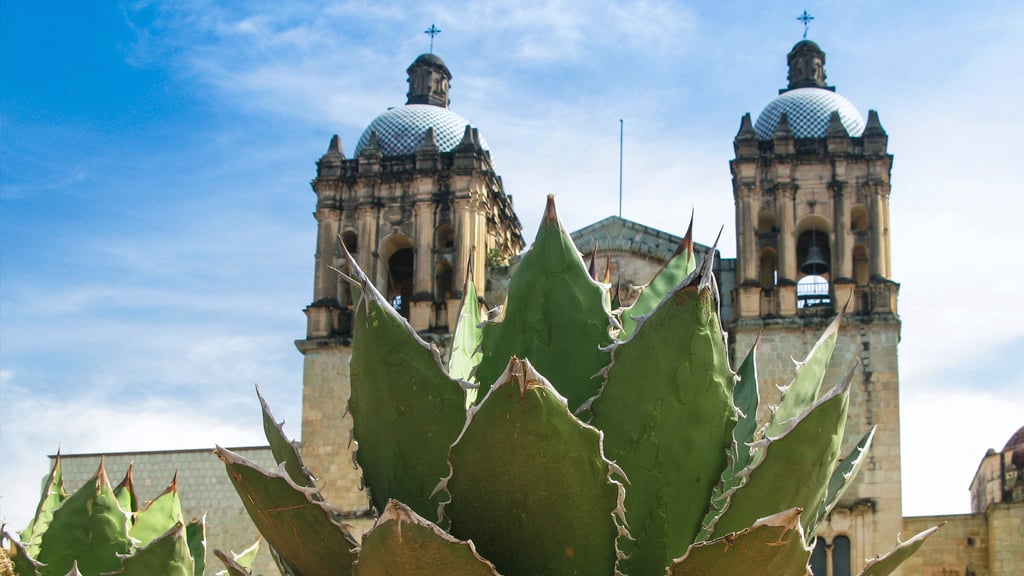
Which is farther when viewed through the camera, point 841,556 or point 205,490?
point 205,490

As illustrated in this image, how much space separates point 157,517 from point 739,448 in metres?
1.61

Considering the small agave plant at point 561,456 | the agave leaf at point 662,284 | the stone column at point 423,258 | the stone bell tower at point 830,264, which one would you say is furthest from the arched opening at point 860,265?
the small agave plant at point 561,456

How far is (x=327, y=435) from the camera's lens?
1983 centimetres

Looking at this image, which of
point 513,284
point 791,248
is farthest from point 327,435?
point 513,284

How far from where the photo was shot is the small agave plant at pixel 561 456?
1.47 m

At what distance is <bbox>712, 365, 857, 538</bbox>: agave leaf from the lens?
5.41ft

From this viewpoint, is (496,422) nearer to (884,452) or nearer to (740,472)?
(740,472)

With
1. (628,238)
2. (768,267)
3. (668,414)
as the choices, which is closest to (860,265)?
(768,267)

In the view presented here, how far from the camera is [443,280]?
20906 mm

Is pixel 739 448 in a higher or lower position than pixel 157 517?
higher

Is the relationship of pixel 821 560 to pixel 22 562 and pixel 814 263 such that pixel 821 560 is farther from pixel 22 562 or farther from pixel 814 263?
pixel 22 562

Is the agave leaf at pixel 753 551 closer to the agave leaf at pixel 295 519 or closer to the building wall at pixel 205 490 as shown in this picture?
the agave leaf at pixel 295 519

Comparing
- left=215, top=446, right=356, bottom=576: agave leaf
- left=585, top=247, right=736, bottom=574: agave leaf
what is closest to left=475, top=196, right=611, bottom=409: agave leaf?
left=585, top=247, right=736, bottom=574: agave leaf

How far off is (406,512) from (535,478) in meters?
0.17
